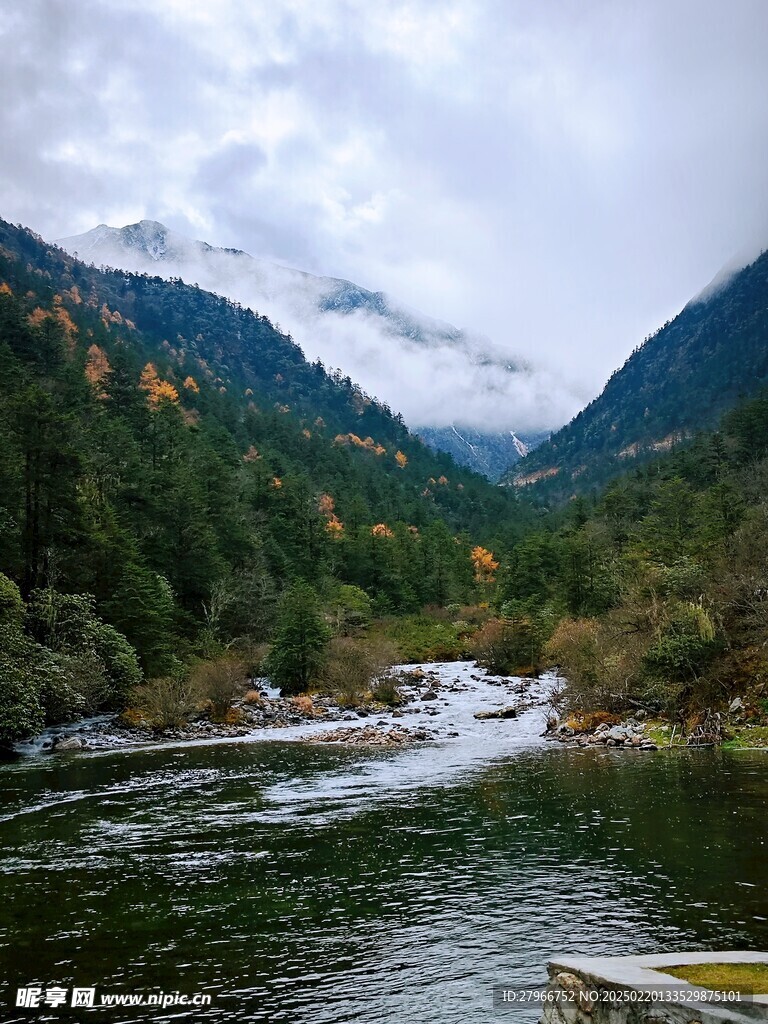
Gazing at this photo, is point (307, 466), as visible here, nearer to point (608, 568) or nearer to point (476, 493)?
point (476, 493)

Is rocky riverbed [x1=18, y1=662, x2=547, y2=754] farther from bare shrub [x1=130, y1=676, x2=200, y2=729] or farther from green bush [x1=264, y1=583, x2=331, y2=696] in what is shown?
green bush [x1=264, y1=583, x2=331, y2=696]

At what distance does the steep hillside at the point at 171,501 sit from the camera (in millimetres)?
43656

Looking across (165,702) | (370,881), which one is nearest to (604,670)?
(165,702)

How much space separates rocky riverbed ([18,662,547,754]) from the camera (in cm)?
3297

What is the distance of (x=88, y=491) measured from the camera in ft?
181

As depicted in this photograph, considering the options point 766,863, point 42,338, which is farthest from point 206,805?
point 42,338

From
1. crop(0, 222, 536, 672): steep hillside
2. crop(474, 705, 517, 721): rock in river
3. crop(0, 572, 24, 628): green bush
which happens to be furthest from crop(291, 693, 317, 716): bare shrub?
crop(0, 572, 24, 628): green bush

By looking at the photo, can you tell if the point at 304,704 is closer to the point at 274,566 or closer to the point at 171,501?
the point at 171,501

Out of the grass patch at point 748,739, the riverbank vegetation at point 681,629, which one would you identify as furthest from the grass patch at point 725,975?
the riverbank vegetation at point 681,629

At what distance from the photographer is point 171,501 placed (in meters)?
65.1

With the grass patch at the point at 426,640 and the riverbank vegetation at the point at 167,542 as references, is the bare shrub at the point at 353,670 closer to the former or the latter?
the riverbank vegetation at the point at 167,542

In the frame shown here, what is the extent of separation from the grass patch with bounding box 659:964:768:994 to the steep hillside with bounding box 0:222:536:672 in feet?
133

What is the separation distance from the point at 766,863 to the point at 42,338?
297 feet

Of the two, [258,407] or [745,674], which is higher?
[258,407]
